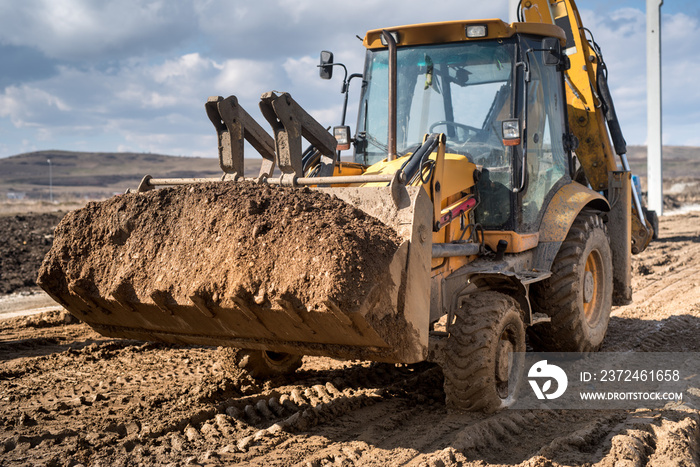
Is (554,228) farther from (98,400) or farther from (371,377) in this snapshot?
(98,400)

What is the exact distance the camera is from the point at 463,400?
14.3 ft

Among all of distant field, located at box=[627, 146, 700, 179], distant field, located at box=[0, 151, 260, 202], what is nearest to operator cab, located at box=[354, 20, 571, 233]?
distant field, located at box=[0, 151, 260, 202]

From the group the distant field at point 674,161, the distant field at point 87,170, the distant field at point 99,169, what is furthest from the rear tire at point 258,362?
the distant field at point 674,161

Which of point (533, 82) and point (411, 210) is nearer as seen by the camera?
point (411, 210)

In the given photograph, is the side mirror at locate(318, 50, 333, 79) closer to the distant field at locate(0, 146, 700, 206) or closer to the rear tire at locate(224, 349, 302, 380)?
the rear tire at locate(224, 349, 302, 380)

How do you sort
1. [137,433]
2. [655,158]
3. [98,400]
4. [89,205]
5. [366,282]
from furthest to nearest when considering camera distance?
1. [655,158]
2. [98,400]
3. [89,205]
4. [137,433]
5. [366,282]

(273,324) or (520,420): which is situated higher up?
(273,324)

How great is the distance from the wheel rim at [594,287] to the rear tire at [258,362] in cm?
297


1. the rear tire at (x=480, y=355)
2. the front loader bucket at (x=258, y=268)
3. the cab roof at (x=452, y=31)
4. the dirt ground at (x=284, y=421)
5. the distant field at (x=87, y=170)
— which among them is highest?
the distant field at (x=87, y=170)

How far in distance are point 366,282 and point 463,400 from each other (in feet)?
4.47

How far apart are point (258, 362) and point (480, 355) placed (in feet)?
6.58

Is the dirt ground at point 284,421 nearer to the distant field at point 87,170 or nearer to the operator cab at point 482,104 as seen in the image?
the operator cab at point 482,104

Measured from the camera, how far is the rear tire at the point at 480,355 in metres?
4.23

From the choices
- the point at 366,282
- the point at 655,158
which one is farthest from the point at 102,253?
the point at 655,158
